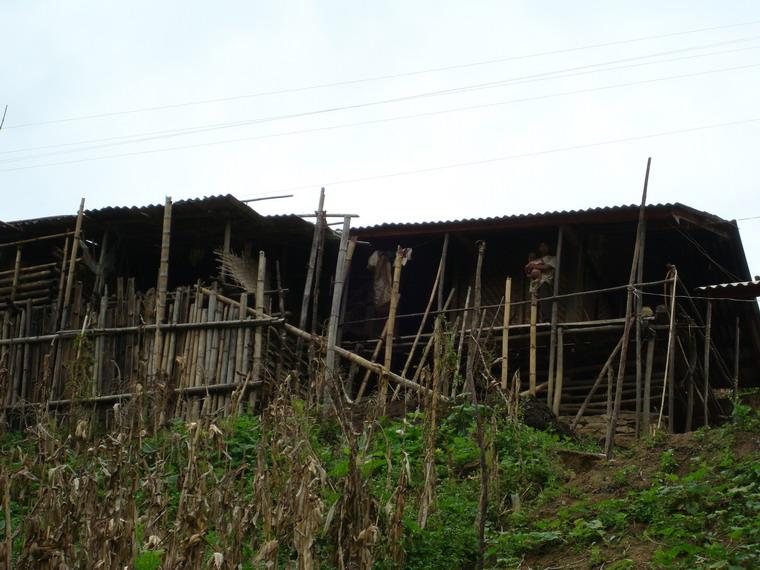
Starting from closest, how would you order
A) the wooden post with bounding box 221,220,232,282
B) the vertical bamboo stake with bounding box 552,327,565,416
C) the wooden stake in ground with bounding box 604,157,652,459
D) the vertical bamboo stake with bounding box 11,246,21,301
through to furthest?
the wooden stake in ground with bounding box 604,157,652,459, the vertical bamboo stake with bounding box 552,327,565,416, the wooden post with bounding box 221,220,232,282, the vertical bamboo stake with bounding box 11,246,21,301

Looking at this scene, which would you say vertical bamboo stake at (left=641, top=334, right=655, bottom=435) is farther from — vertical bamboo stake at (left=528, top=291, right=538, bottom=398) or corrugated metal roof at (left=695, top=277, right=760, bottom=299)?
vertical bamboo stake at (left=528, top=291, right=538, bottom=398)

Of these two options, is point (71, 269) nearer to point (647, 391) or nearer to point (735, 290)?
point (647, 391)

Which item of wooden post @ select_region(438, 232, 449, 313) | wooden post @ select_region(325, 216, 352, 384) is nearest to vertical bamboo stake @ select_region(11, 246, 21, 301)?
wooden post @ select_region(325, 216, 352, 384)

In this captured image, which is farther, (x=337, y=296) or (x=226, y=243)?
(x=226, y=243)

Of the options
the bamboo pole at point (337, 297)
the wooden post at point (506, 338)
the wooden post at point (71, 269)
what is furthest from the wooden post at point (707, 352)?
the wooden post at point (71, 269)

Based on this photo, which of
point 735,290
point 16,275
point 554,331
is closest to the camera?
point 735,290

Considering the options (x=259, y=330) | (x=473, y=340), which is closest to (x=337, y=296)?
(x=259, y=330)

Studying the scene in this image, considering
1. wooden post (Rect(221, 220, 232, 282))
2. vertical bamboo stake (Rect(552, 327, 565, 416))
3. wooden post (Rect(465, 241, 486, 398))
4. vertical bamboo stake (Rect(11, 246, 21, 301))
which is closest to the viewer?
wooden post (Rect(465, 241, 486, 398))

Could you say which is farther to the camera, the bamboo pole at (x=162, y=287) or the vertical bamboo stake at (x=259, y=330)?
the bamboo pole at (x=162, y=287)

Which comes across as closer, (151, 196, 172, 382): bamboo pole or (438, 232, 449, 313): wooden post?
(151, 196, 172, 382): bamboo pole

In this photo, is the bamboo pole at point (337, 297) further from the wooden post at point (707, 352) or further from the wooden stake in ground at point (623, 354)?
the wooden post at point (707, 352)

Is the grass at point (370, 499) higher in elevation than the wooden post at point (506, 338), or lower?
lower

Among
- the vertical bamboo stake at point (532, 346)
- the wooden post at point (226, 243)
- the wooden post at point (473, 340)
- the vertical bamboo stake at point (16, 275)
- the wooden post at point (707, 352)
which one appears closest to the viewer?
the wooden post at point (473, 340)

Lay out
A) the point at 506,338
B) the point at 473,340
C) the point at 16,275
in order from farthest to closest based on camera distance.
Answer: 1. the point at 16,275
2. the point at 506,338
3. the point at 473,340
